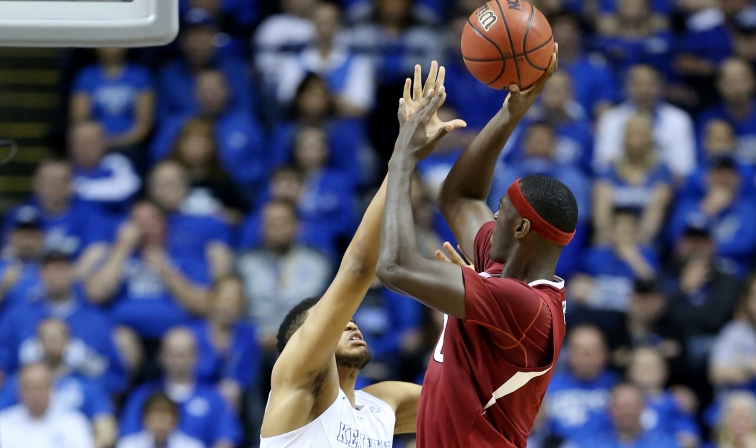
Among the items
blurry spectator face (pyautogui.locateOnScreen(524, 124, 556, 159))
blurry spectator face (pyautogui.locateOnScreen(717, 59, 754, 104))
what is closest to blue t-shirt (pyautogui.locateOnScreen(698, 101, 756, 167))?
blurry spectator face (pyautogui.locateOnScreen(717, 59, 754, 104))

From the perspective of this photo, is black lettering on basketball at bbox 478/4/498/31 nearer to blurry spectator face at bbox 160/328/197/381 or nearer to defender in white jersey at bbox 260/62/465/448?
defender in white jersey at bbox 260/62/465/448

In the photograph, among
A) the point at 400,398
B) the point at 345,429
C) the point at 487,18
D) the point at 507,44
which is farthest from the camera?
the point at 400,398

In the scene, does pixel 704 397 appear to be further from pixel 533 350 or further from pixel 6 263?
pixel 6 263

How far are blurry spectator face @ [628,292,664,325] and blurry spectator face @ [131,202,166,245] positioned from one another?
362 cm

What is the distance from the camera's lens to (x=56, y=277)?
847 cm

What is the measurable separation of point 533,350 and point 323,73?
6014 mm

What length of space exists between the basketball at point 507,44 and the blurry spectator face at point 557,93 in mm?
4661

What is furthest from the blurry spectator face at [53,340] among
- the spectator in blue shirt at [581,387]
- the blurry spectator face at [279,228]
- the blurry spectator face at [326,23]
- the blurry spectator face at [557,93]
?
the blurry spectator face at [557,93]

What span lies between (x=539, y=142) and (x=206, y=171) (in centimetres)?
270

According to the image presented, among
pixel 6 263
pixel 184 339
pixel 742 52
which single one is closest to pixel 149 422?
pixel 184 339

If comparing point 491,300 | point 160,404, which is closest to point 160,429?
point 160,404

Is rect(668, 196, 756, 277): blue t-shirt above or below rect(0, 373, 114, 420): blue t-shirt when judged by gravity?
above

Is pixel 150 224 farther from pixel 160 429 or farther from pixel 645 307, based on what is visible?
pixel 645 307

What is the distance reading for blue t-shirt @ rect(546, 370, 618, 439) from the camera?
762 centimetres
